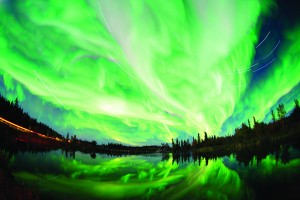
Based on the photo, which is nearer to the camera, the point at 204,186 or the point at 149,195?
the point at 149,195

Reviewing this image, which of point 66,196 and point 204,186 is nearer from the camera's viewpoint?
point 66,196

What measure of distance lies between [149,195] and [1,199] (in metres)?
11.4

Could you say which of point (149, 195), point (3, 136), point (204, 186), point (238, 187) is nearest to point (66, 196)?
point (149, 195)

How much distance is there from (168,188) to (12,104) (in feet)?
586

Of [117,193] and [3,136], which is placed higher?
[3,136]

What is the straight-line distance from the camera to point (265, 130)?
15762 centimetres

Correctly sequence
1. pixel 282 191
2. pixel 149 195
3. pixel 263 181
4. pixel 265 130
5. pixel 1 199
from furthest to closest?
pixel 265 130 → pixel 263 181 → pixel 149 195 → pixel 282 191 → pixel 1 199

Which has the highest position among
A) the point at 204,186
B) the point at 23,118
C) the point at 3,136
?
the point at 23,118

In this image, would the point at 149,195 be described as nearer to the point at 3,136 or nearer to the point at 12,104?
the point at 3,136

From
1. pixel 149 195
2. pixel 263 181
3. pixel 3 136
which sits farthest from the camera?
pixel 3 136

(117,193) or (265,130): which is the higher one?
(265,130)

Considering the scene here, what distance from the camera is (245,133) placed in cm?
17075

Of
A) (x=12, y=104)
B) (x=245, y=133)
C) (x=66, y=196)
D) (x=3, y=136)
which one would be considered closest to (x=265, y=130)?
(x=245, y=133)

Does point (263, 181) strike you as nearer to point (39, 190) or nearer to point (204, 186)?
point (204, 186)
